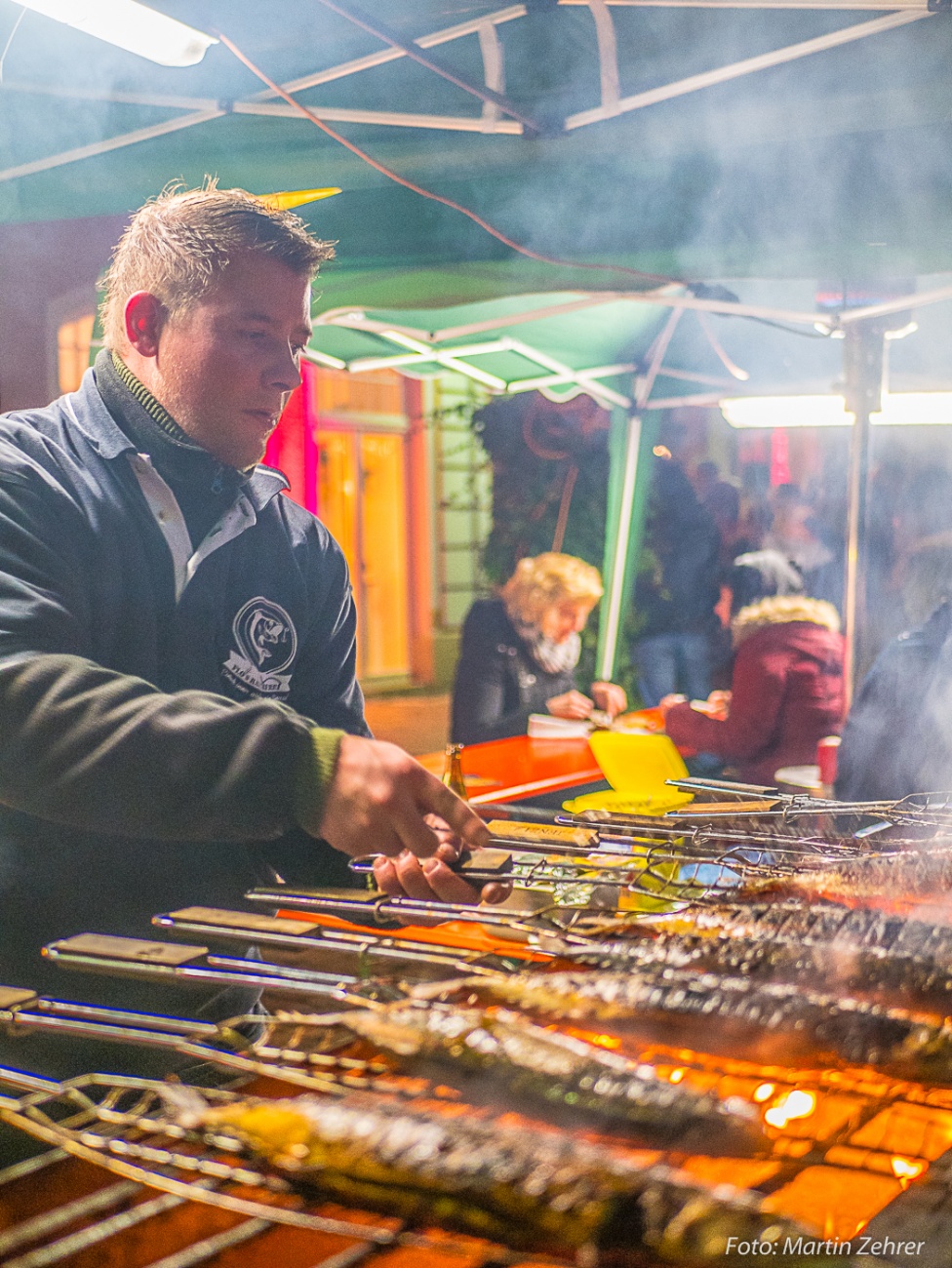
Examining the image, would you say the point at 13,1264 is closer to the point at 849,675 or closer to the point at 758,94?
the point at 758,94

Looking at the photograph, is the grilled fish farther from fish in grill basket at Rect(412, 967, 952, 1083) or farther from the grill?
fish in grill basket at Rect(412, 967, 952, 1083)

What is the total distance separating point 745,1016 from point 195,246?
1526 millimetres

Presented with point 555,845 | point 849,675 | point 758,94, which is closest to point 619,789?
point 555,845

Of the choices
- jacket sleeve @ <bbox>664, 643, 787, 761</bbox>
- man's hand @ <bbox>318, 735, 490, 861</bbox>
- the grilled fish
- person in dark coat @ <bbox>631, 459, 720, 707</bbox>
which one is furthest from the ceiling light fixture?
man's hand @ <bbox>318, 735, 490, 861</bbox>

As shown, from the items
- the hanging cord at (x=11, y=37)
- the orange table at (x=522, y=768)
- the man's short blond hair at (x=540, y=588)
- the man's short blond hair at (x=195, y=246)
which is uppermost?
the hanging cord at (x=11, y=37)

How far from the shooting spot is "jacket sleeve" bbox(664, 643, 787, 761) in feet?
14.9

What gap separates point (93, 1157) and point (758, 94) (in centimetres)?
292

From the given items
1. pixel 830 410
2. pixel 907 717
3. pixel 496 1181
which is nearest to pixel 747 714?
pixel 907 717

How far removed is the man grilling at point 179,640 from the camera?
124cm

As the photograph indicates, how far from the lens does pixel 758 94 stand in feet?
9.48

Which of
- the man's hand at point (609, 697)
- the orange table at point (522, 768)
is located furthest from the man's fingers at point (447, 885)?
the man's hand at point (609, 697)

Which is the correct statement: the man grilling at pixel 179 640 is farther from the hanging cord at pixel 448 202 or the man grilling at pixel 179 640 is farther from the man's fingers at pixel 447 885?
the hanging cord at pixel 448 202

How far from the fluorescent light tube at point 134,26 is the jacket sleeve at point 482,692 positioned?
9.60ft

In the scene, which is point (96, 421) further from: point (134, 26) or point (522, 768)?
point (522, 768)
